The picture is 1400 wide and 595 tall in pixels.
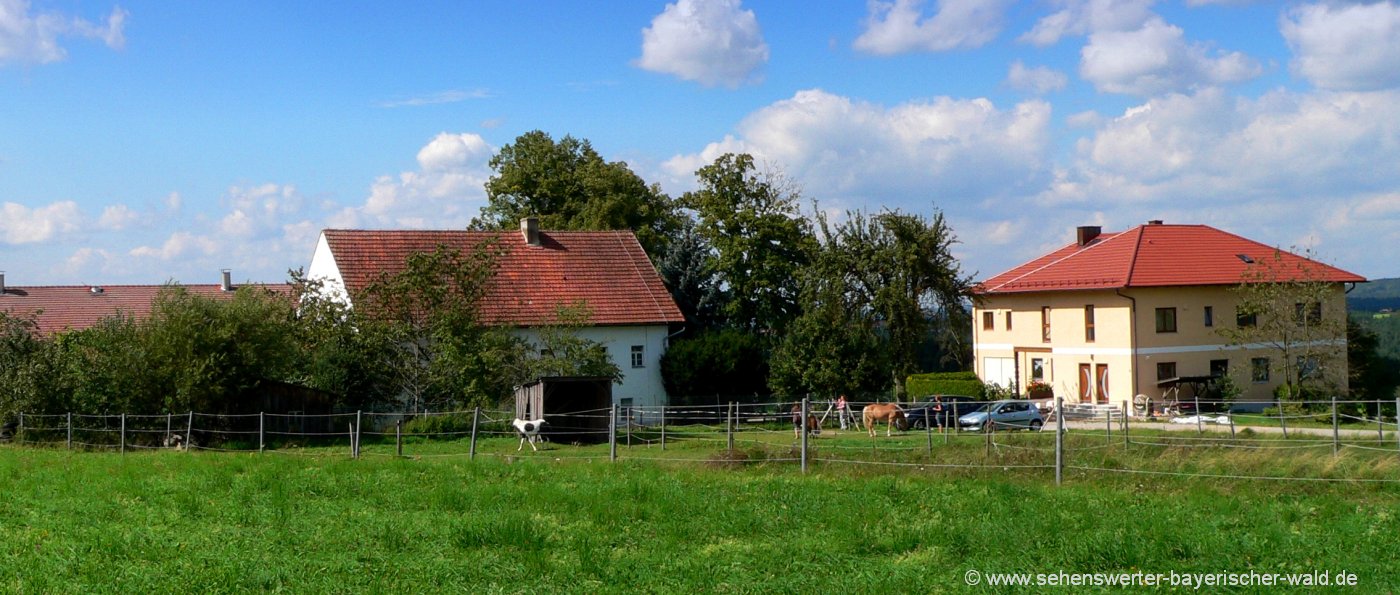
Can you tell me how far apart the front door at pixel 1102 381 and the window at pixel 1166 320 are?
2.36m

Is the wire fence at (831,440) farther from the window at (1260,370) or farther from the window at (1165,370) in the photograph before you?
the window at (1165,370)

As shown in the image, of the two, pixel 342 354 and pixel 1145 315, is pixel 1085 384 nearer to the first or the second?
pixel 1145 315

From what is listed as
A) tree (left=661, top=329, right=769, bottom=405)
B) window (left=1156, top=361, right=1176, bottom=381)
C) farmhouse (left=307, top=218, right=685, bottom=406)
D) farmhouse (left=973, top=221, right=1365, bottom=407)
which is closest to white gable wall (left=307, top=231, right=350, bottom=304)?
farmhouse (left=307, top=218, right=685, bottom=406)

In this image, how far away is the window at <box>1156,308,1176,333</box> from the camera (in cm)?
4506

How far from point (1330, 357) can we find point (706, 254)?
24004 millimetres

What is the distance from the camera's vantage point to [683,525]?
13578 millimetres

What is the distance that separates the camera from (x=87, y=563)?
11430mm

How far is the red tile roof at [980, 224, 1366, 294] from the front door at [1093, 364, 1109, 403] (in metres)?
2.98

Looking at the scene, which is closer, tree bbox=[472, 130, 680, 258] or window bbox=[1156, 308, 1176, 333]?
window bbox=[1156, 308, 1176, 333]

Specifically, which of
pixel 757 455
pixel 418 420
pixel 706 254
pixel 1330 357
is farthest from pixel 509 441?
pixel 1330 357

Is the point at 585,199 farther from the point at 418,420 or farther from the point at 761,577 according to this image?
the point at 761,577

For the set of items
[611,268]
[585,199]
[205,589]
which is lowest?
[205,589]

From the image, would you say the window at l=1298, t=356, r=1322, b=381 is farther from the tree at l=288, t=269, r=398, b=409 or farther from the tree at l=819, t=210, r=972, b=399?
the tree at l=288, t=269, r=398, b=409

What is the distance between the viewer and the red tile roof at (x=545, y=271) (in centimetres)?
4284
